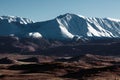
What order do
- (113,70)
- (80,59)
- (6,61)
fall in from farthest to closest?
(80,59)
(6,61)
(113,70)

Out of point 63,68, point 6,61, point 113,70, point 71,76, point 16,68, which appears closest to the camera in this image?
point 71,76

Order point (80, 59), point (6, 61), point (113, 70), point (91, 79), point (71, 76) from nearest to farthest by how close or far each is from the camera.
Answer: point (91, 79) < point (71, 76) < point (113, 70) < point (6, 61) < point (80, 59)

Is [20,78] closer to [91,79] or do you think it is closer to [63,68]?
[91,79]

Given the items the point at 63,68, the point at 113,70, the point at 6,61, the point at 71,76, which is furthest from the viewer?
the point at 6,61

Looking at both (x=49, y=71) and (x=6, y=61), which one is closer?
(x=49, y=71)

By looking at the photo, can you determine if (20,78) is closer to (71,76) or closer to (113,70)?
(71,76)

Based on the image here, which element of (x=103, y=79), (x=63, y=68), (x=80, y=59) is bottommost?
(x=103, y=79)

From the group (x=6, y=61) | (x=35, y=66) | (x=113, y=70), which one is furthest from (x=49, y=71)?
(x=6, y=61)

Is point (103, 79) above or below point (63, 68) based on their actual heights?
below

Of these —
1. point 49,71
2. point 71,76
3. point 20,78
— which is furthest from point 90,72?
point 20,78

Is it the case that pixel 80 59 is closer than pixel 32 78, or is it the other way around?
pixel 32 78
